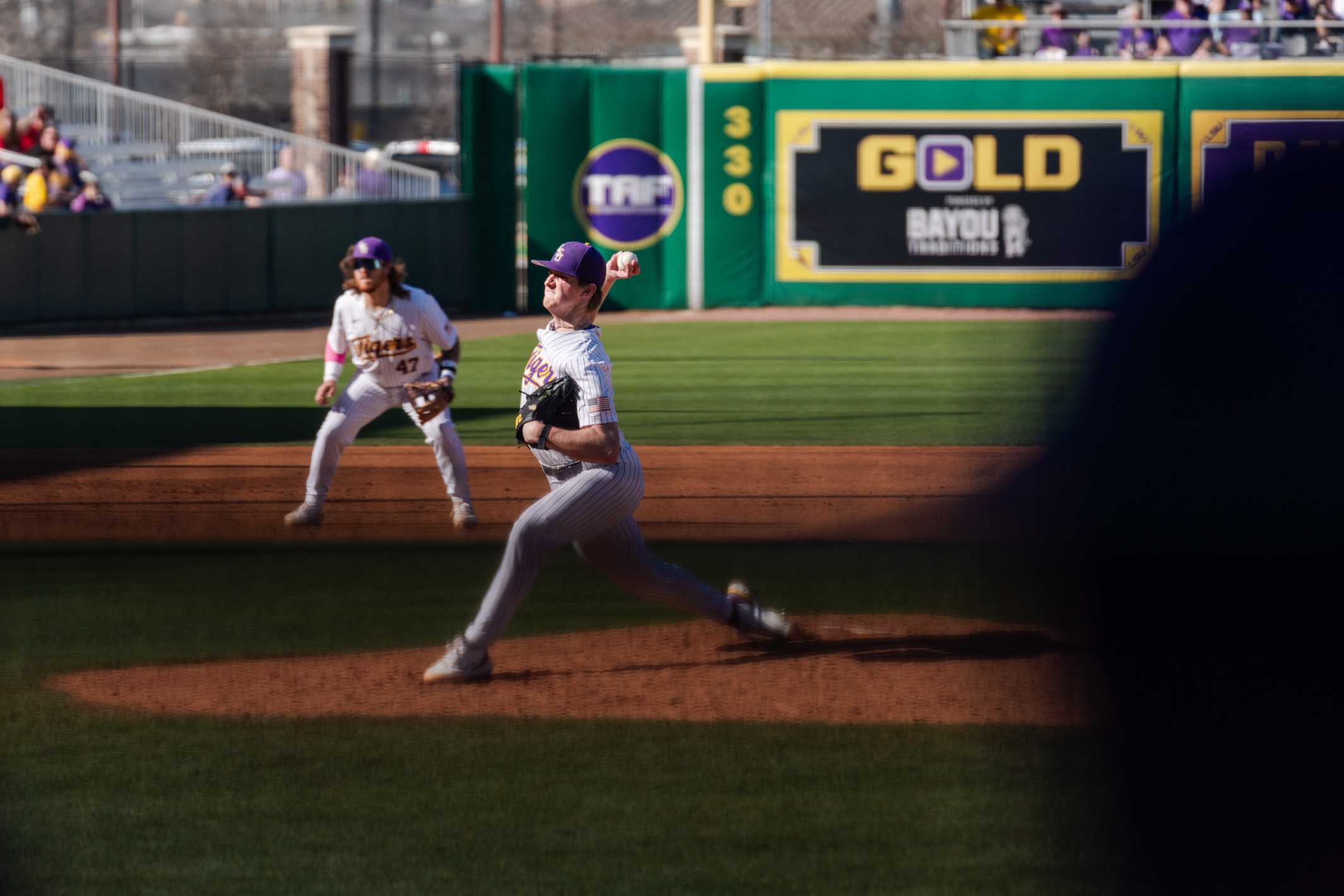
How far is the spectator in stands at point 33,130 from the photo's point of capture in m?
21.8

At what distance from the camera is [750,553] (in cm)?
858

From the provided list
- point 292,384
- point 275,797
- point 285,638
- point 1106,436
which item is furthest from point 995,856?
point 292,384

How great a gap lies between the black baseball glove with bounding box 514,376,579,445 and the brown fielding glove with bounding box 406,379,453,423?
2.87m

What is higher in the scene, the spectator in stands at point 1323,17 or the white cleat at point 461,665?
the spectator in stands at point 1323,17

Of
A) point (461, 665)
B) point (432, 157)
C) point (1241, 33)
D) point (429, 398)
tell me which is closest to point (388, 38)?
point (432, 157)

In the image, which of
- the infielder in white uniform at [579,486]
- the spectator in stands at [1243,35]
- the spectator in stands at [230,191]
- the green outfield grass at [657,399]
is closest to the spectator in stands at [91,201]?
the spectator in stands at [230,191]

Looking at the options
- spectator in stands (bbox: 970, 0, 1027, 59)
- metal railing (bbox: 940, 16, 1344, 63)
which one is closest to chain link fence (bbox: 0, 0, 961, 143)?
spectator in stands (bbox: 970, 0, 1027, 59)

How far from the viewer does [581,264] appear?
5.36 m

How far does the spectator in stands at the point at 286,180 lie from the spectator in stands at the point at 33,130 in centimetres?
A: 338

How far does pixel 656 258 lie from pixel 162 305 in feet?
21.3

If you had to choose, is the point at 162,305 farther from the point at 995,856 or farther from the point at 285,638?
the point at 995,856

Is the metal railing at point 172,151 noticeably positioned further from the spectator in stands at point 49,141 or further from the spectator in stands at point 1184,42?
the spectator in stands at point 1184,42

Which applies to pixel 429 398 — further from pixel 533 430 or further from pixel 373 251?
pixel 533 430

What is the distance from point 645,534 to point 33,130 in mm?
15904
